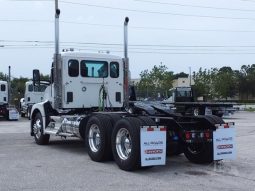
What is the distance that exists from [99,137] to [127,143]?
1205 millimetres

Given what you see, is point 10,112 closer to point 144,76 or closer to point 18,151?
point 18,151

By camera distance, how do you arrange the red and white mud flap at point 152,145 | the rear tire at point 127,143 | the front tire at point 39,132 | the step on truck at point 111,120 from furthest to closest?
the front tire at point 39,132 < the step on truck at point 111,120 < the rear tire at point 127,143 < the red and white mud flap at point 152,145

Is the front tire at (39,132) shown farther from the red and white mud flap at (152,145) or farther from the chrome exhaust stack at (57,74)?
the red and white mud flap at (152,145)

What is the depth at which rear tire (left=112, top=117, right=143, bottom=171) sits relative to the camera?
9.47 metres

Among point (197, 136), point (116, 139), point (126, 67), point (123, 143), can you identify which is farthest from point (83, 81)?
point (197, 136)

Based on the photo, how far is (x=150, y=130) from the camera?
9453mm

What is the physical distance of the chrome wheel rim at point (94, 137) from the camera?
36.7 ft

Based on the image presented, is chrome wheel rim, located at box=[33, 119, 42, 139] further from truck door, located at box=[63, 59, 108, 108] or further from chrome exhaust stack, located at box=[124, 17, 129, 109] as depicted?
chrome exhaust stack, located at box=[124, 17, 129, 109]

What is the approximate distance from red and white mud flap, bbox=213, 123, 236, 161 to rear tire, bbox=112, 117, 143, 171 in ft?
6.32

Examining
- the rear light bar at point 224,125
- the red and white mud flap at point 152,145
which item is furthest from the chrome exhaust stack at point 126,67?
the red and white mud flap at point 152,145

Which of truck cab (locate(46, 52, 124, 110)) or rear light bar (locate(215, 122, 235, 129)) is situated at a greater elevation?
truck cab (locate(46, 52, 124, 110))

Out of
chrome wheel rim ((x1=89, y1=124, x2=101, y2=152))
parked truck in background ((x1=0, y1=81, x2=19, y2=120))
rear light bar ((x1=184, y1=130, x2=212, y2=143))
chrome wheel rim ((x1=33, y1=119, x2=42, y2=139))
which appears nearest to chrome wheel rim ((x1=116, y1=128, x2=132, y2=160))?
chrome wheel rim ((x1=89, y1=124, x2=101, y2=152))

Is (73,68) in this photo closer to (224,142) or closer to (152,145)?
(152,145)

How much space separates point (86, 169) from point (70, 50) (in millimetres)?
5054
